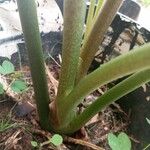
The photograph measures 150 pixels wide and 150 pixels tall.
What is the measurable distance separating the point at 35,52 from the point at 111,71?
8.1 inches

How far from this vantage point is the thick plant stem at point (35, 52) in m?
0.74

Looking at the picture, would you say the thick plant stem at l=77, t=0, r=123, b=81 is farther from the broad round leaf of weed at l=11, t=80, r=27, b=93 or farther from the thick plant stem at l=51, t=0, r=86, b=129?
the broad round leaf of weed at l=11, t=80, r=27, b=93

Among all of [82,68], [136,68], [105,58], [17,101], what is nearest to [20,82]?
[17,101]

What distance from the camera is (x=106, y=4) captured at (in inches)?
29.5

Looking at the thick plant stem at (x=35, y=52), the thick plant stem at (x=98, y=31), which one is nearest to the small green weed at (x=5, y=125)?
the thick plant stem at (x=35, y=52)

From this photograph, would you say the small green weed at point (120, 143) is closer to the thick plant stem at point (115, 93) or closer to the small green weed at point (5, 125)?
the thick plant stem at point (115, 93)

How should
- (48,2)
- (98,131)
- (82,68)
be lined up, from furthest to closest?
1. (48,2)
2. (98,131)
3. (82,68)

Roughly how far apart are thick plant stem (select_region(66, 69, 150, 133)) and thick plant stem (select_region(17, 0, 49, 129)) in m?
0.08

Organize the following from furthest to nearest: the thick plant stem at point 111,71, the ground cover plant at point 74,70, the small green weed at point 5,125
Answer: the small green weed at point 5,125 < the ground cover plant at point 74,70 < the thick plant stem at point 111,71

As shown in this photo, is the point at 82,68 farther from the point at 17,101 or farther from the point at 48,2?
the point at 48,2

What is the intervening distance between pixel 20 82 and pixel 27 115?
90 millimetres

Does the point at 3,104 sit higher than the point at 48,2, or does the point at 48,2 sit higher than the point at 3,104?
the point at 48,2

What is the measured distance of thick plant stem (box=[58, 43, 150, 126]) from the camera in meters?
0.58

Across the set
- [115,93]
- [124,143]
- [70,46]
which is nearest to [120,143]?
[124,143]
